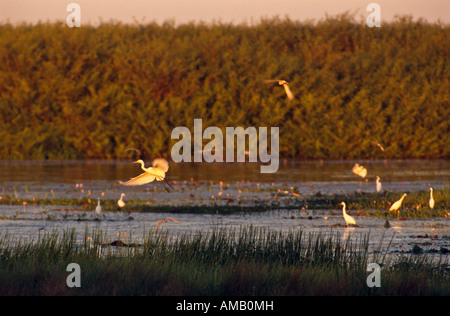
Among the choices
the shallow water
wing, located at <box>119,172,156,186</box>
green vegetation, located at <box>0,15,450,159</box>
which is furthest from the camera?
green vegetation, located at <box>0,15,450,159</box>

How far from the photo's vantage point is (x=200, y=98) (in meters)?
39.8

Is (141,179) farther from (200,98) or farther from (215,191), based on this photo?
(200,98)

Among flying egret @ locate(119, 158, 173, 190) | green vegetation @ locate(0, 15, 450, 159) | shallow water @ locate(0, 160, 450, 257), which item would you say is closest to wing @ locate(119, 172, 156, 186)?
flying egret @ locate(119, 158, 173, 190)

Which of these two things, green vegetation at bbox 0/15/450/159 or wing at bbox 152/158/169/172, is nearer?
wing at bbox 152/158/169/172

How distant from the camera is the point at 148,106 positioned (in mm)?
39812

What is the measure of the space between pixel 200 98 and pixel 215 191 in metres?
16.5

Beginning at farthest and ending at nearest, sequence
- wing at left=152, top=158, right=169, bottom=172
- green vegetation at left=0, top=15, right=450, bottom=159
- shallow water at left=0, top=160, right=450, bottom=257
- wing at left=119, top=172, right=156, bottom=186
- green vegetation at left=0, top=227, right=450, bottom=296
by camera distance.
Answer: green vegetation at left=0, top=15, right=450, bottom=159 → shallow water at left=0, top=160, right=450, bottom=257 → wing at left=119, top=172, right=156, bottom=186 → wing at left=152, top=158, right=169, bottom=172 → green vegetation at left=0, top=227, right=450, bottom=296

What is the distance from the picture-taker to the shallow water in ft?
51.0

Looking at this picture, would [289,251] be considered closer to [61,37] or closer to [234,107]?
[234,107]

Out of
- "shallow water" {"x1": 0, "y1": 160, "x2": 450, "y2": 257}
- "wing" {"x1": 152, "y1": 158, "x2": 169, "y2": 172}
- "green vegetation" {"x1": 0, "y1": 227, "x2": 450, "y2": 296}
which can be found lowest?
"shallow water" {"x1": 0, "y1": 160, "x2": 450, "y2": 257}

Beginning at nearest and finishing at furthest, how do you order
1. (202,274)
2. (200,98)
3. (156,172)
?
(202,274) < (156,172) < (200,98)

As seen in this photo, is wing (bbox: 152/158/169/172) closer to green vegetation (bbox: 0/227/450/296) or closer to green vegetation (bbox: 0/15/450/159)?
green vegetation (bbox: 0/227/450/296)

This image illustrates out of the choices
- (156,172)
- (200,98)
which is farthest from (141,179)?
(200,98)

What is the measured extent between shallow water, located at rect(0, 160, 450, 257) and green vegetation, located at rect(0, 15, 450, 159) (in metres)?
3.05
